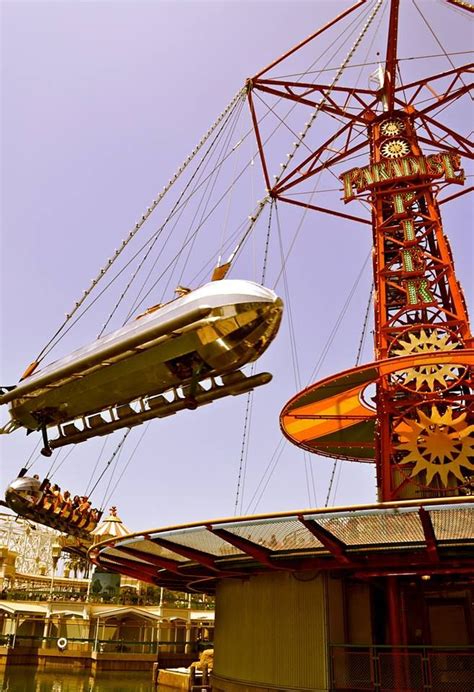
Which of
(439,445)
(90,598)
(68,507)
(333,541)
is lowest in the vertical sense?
(90,598)

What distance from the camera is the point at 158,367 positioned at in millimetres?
10680

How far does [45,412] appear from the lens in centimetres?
1248

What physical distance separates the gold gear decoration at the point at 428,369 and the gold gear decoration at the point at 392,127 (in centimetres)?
Answer: 1072

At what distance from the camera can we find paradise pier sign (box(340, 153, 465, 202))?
23781mm

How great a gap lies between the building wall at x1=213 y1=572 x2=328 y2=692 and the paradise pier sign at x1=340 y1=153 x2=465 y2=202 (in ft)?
53.7

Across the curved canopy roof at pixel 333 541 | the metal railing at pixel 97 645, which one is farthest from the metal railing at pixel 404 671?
the metal railing at pixel 97 645

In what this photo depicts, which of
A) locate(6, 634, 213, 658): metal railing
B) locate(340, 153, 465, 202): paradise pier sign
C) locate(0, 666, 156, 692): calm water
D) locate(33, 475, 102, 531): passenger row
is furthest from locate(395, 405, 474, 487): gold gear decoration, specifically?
locate(6, 634, 213, 658): metal railing

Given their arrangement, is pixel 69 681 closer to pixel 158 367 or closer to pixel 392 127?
pixel 158 367

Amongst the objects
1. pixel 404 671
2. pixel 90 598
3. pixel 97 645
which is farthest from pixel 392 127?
pixel 90 598

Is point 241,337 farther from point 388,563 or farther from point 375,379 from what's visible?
point 375,379

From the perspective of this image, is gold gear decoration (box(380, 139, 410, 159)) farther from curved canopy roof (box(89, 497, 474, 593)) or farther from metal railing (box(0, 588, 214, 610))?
metal railing (box(0, 588, 214, 610))

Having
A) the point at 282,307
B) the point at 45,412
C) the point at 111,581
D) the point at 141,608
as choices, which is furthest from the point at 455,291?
the point at 111,581

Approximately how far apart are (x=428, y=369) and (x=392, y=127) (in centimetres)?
1293

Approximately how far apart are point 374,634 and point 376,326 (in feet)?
35.4
